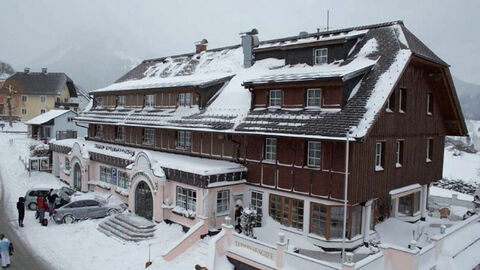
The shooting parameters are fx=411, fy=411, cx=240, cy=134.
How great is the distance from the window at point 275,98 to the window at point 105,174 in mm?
14221

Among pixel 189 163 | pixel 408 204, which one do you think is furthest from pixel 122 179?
pixel 408 204

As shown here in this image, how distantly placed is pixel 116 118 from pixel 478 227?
82.6 feet

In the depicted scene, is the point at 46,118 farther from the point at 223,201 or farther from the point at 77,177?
the point at 223,201

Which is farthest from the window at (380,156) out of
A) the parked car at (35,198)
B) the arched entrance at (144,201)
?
the parked car at (35,198)

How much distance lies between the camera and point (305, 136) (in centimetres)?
1809

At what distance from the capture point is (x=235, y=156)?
23.1 meters

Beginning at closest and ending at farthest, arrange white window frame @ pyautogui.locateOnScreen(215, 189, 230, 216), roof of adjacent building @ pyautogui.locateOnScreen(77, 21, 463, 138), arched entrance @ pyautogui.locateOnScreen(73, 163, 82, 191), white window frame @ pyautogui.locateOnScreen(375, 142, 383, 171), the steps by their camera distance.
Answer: roof of adjacent building @ pyautogui.locateOnScreen(77, 21, 463, 138) → white window frame @ pyautogui.locateOnScreen(375, 142, 383, 171) → white window frame @ pyautogui.locateOnScreen(215, 189, 230, 216) → the steps → arched entrance @ pyautogui.locateOnScreen(73, 163, 82, 191)

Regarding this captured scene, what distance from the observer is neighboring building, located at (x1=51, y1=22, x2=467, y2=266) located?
Answer: 18625 mm

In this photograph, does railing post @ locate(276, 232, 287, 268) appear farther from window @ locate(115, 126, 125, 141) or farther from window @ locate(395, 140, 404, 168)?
window @ locate(115, 126, 125, 141)

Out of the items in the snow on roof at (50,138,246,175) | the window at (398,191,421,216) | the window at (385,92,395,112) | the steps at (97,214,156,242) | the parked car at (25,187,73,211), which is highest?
the window at (385,92,395,112)

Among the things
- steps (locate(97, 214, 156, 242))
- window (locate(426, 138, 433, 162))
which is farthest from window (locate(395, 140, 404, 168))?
steps (locate(97, 214, 156, 242))

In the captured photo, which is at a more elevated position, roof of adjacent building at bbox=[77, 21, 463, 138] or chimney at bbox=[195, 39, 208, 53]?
chimney at bbox=[195, 39, 208, 53]

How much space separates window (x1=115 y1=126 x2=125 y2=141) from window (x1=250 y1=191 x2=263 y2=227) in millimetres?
14906

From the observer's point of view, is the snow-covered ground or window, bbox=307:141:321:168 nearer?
the snow-covered ground
